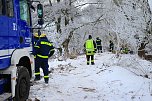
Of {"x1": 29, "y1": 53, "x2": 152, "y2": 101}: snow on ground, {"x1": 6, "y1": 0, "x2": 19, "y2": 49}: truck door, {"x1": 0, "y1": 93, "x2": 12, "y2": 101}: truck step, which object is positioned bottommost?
{"x1": 29, "y1": 53, "x2": 152, "y2": 101}: snow on ground

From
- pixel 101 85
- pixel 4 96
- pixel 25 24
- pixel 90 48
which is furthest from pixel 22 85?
pixel 90 48

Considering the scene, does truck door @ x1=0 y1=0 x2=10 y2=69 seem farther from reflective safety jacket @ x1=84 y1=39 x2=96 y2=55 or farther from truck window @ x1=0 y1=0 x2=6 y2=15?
reflective safety jacket @ x1=84 y1=39 x2=96 y2=55

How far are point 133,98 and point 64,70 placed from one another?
7234 mm

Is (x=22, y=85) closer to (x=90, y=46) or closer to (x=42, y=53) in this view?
(x=42, y=53)

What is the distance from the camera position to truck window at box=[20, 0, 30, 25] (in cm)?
884

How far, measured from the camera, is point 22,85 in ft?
27.5

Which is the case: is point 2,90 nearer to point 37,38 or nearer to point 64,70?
point 37,38

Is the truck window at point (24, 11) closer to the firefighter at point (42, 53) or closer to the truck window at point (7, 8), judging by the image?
the truck window at point (7, 8)

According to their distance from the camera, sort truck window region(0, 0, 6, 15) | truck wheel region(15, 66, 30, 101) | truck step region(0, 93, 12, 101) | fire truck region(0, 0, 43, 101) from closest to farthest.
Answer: truck step region(0, 93, 12, 101) < truck window region(0, 0, 6, 15) < fire truck region(0, 0, 43, 101) < truck wheel region(15, 66, 30, 101)

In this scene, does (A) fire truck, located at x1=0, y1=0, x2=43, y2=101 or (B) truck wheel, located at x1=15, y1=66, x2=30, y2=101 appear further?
(B) truck wheel, located at x1=15, y1=66, x2=30, y2=101

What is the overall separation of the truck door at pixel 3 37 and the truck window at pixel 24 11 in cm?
139

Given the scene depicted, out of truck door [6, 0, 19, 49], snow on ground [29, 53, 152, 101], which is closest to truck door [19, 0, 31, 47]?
truck door [6, 0, 19, 49]

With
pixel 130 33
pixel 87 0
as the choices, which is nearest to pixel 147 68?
pixel 130 33

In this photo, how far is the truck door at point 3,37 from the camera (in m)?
7.15
